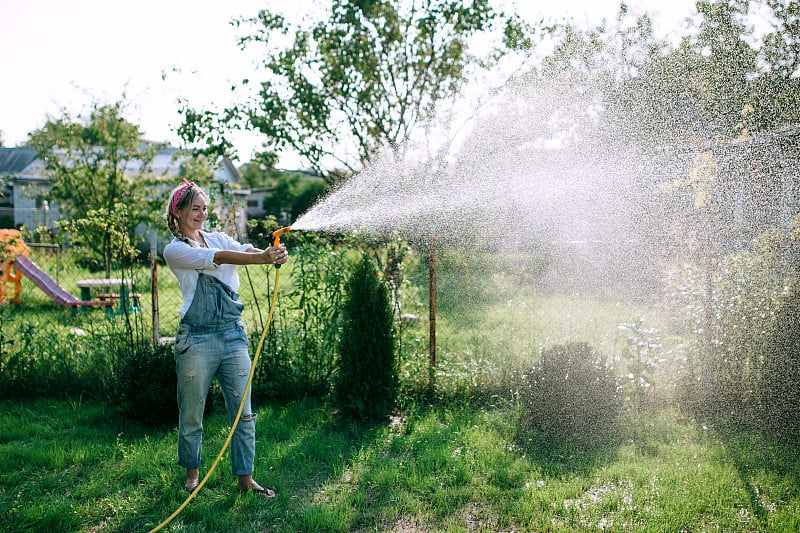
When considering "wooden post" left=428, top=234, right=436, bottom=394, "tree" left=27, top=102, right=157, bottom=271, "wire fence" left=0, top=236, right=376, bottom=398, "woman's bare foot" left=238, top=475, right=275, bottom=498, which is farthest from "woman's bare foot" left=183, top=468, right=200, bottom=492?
"tree" left=27, top=102, right=157, bottom=271

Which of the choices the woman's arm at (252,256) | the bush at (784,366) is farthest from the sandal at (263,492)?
the bush at (784,366)

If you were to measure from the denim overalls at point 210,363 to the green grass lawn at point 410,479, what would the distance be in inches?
12.4

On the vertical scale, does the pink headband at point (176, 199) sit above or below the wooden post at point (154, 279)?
above

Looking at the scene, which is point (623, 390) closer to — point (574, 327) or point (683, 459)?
point (683, 459)

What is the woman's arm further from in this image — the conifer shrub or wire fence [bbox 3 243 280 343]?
wire fence [bbox 3 243 280 343]

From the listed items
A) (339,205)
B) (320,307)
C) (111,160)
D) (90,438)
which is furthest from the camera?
(111,160)

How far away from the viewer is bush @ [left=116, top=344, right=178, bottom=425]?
4336 mm

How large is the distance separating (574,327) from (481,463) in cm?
230

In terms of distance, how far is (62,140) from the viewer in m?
13.6

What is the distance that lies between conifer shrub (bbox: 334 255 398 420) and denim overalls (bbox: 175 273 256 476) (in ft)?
4.05

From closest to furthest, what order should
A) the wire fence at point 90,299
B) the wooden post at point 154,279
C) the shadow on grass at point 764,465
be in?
1. the shadow on grass at point 764,465
2. the wooden post at point 154,279
3. the wire fence at point 90,299

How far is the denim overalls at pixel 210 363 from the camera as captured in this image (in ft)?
10.2

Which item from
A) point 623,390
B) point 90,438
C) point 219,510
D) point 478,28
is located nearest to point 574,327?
point 623,390

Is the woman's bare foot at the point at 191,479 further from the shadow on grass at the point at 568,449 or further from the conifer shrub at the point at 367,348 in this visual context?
the shadow on grass at the point at 568,449
